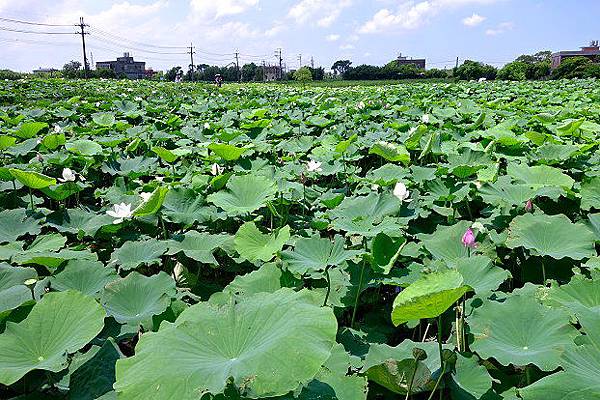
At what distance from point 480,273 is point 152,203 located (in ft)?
4.12

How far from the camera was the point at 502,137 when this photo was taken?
10.9 ft

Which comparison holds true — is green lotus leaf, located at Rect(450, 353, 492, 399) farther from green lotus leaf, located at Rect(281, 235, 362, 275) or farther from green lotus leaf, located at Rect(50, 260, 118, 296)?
green lotus leaf, located at Rect(50, 260, 118, 296)

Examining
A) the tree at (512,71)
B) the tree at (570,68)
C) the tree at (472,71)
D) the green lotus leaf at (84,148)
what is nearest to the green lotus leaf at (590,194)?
the green lotus leaf at (84,148)

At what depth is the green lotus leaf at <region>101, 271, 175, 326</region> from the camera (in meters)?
1.35

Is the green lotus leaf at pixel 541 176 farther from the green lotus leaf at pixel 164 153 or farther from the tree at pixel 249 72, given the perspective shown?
the tree at pixel 249 72

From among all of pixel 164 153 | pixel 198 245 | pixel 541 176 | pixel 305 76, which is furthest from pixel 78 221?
pixel 305 76

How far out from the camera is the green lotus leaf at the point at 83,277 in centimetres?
149

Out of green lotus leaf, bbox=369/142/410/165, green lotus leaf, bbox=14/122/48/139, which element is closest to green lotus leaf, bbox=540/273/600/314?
green lotus leaf, bbox=369/142/410/165

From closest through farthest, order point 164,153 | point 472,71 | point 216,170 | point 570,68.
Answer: point 216,170, point 164,153, point 570,68, point 472,71

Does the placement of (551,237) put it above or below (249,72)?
below

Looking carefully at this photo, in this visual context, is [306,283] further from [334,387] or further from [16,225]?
[16,225]

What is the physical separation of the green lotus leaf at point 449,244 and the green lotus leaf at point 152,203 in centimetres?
104

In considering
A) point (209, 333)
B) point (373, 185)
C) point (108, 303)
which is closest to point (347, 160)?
point (373, 185)

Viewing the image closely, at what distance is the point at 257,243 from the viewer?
1.86 m
